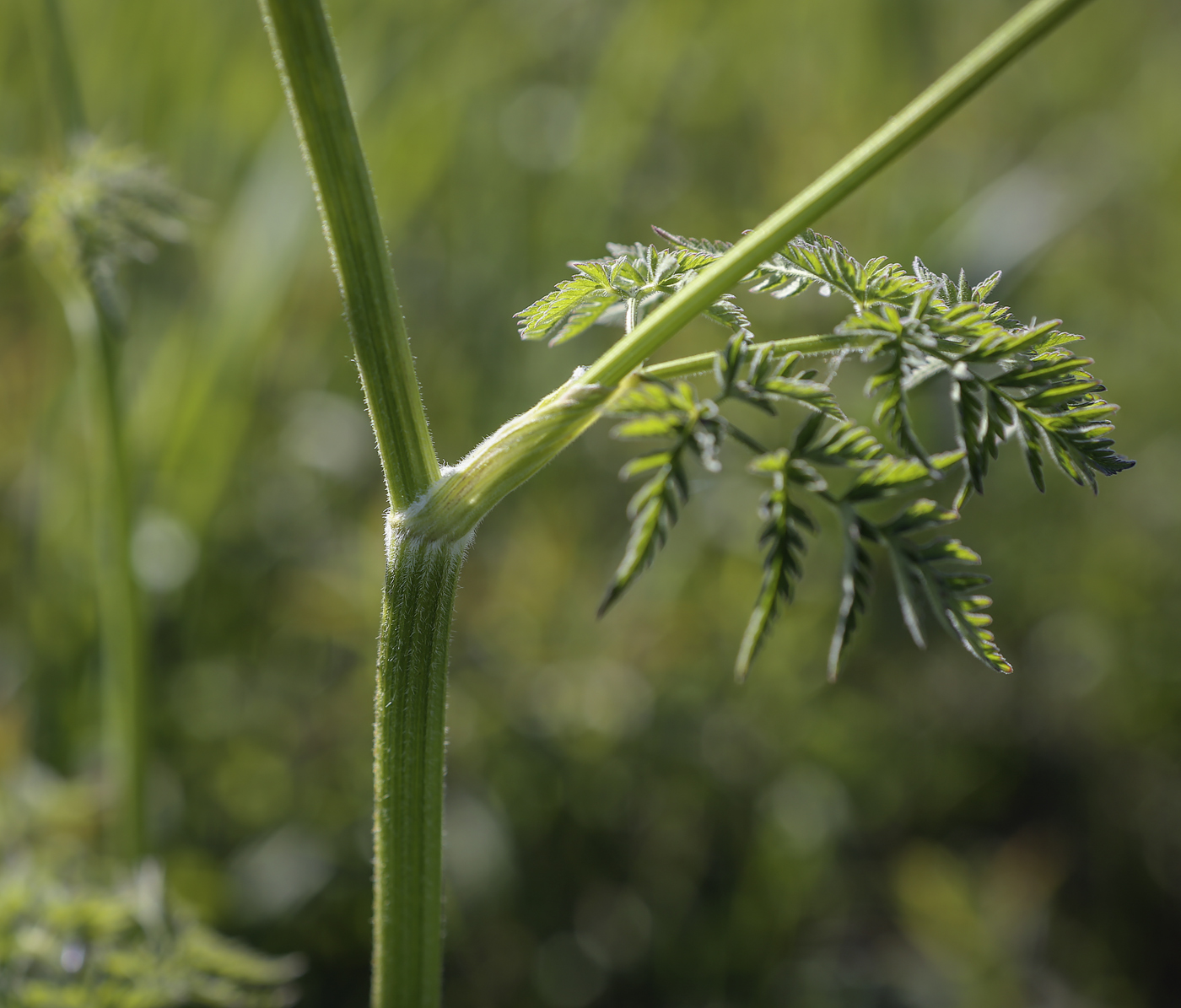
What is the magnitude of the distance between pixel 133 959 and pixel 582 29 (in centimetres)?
359

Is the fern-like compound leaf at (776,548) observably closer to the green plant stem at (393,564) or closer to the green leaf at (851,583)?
the green leaf at (851,583)

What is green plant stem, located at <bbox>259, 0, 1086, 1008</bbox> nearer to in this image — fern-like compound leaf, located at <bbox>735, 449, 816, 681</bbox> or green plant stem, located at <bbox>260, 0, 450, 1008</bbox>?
green plant stem, located at <bbox>260, 0, 450, 1008</bbox>

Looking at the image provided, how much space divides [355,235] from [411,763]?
43 centimetres

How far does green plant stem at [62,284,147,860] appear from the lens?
155 cm

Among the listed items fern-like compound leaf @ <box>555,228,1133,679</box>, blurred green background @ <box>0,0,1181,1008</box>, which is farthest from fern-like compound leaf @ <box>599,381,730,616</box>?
blurred green background @ <box>0,0,1181,1008</box>

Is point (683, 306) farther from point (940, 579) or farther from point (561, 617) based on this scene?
point (561, 617)

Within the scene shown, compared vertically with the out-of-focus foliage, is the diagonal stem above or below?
above

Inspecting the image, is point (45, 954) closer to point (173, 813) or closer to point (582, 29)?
point (173, 813)

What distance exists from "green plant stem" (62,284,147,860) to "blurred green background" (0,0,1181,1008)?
1.08 ft

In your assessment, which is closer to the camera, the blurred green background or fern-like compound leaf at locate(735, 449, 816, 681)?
fern-like compound leaf at locate(735, 449, 816, 681)

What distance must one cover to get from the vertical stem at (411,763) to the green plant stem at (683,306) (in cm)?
4

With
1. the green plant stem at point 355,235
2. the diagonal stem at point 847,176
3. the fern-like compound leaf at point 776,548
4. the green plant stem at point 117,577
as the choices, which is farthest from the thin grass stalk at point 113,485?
the fern-like compound leaf at point 776,548

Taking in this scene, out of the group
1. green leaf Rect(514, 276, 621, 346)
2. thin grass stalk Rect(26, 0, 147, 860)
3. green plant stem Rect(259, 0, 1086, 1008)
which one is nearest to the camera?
green plant stem Rect(259, 0, 1086, 1008)

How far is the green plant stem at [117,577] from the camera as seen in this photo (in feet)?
5.08
